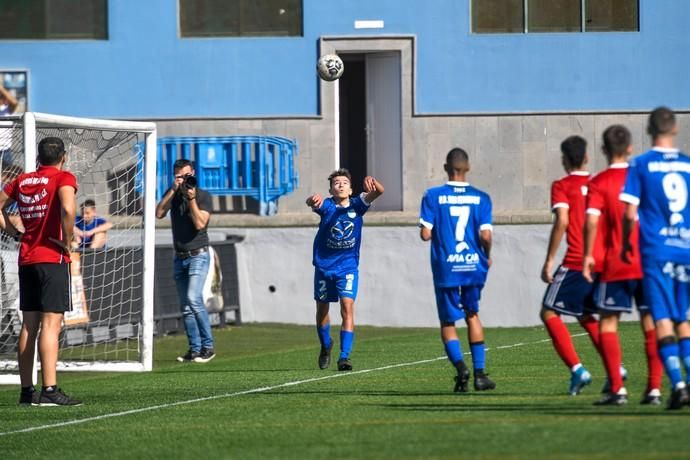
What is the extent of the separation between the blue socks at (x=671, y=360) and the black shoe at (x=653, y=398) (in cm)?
48

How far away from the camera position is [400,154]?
1095 inches

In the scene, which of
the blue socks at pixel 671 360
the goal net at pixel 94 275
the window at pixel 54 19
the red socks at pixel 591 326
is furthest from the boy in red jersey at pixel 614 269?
the window at pixel 54 19

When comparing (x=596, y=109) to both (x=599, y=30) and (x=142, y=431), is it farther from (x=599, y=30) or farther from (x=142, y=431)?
(x=142, y=431)

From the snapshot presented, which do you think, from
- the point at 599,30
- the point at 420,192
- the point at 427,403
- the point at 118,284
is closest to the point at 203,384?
the point at 427,403

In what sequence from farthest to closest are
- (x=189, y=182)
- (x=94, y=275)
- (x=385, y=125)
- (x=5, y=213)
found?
(x=385, y=125)
(x=94, y=275)
(x=189, y=182)
(x=5, y=213)

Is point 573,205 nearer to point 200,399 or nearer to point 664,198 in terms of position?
point 664,198

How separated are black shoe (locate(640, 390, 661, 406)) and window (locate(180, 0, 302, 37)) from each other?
18.2 meters

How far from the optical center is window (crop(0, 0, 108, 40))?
91.2 feet

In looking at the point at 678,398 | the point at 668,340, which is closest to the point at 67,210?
the point at 668,340

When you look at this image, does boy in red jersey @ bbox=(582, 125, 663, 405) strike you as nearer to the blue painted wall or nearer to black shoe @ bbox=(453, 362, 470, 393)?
black shoe @ bbox=(453, 362, 470, 393)

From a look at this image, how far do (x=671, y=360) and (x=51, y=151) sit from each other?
5.39m

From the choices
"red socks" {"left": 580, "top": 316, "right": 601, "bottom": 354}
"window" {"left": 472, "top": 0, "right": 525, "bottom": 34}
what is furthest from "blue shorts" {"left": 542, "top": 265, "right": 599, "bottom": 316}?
"window" {"left": 472, "top": 0, "right": 525, "bottom": 34}

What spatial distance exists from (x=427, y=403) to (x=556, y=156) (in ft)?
54.5

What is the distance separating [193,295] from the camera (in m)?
17.0
